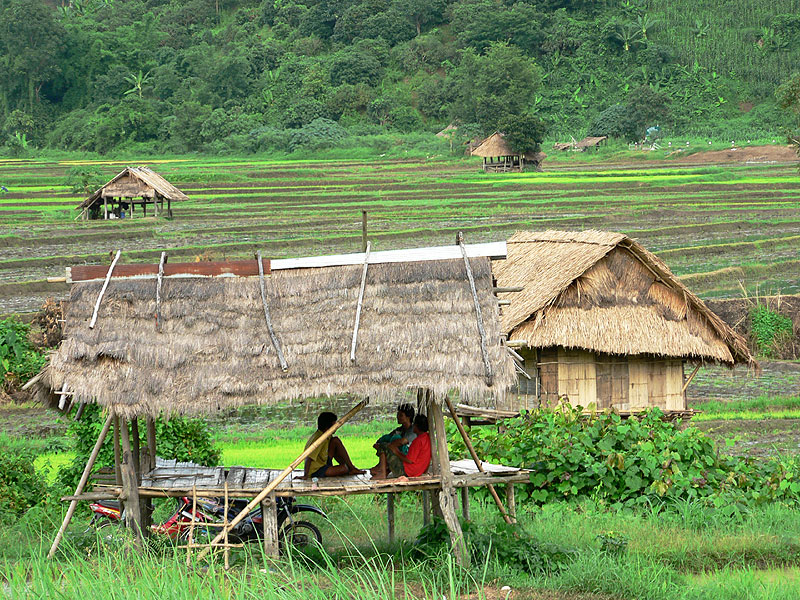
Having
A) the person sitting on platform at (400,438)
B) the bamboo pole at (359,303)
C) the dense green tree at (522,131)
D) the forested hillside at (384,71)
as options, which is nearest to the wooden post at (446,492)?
the person sitting on platform at (400,438)

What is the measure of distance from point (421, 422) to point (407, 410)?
0.21m

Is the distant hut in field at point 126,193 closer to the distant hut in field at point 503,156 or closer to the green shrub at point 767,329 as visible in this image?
the distant hut in field at point 503,156

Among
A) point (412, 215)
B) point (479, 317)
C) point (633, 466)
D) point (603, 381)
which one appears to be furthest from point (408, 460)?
point (412, 215)

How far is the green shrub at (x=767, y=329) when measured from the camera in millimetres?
19328

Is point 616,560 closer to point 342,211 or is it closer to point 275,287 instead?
point 275,287

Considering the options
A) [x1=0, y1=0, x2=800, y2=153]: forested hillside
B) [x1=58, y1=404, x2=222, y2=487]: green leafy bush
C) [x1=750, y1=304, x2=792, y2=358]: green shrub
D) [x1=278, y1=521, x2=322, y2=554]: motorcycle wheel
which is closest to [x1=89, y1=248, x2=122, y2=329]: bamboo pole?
[x1=278, y1=521, x2=322, y2=554]: motorcycle wheel

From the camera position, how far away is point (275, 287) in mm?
7414

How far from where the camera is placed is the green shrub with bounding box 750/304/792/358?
19328mm

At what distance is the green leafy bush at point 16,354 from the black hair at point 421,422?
675 cm

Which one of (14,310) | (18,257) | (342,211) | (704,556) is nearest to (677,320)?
(704,556)

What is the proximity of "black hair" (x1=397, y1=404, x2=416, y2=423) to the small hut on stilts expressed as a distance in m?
0.32

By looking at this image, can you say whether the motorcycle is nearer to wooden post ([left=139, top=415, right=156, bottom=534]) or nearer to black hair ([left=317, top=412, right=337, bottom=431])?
wooden post ([left=139, top=415, right=156, bottom=534])

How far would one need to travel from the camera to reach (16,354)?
12883mm

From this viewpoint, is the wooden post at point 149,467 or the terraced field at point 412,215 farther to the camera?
the terraced field at point 412,215
